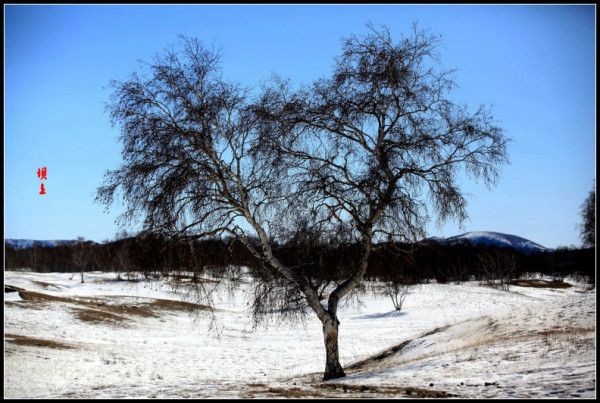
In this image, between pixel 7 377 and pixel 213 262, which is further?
pixel 7 377

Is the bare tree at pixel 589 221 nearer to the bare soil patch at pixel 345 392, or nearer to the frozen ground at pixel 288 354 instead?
the frozen ground at pixel 288 354

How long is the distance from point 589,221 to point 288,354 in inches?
1389

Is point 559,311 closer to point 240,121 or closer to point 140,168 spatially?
point 240,121

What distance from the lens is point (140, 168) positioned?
13.4 m

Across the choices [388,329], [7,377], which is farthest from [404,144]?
[388,329]

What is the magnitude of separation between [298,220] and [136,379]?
401 inches

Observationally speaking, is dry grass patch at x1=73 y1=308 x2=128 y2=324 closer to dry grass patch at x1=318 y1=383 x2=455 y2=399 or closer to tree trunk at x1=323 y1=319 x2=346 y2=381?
tree trunk at x1=323 y1=319 x2=346 y2=381

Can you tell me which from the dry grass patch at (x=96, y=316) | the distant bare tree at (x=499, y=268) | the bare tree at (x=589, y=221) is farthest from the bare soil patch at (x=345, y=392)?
the distant bare tree at (x=499, y=268)

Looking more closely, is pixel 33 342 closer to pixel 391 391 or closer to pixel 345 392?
pixel 345 392

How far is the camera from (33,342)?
941 inches

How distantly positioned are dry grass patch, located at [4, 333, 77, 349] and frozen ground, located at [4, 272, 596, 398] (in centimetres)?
7

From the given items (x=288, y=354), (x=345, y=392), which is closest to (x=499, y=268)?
(x=288, y=354)

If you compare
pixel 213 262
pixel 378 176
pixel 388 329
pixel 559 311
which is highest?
pixel 378 176

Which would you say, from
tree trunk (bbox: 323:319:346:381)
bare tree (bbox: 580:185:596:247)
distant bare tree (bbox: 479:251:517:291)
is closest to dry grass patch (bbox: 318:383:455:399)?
tree trunk (bbox: 323:319:346:381)
